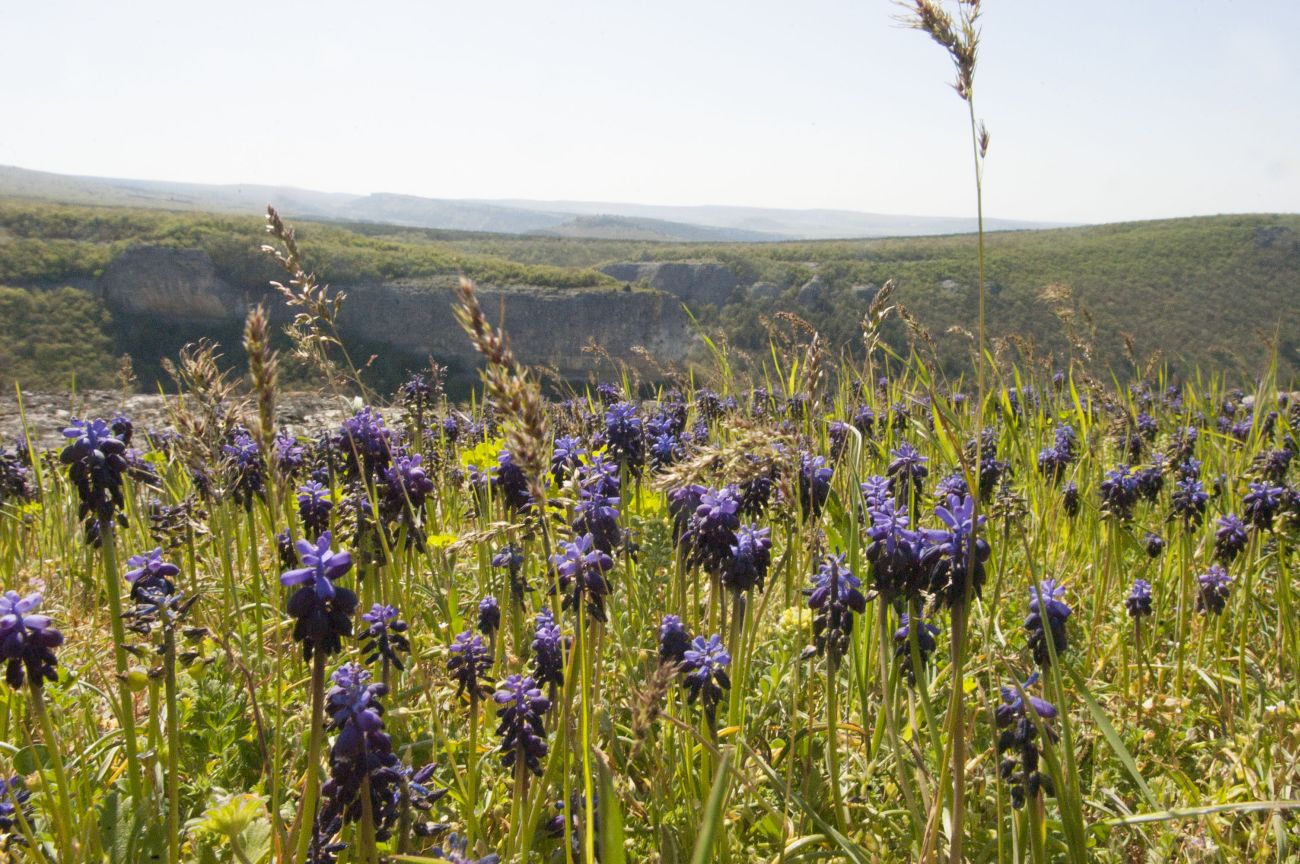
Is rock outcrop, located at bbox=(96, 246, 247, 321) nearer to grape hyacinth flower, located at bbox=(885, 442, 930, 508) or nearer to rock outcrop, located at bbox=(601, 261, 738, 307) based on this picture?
rock outcrop, located at bbox=(601, 261, 738, 307)

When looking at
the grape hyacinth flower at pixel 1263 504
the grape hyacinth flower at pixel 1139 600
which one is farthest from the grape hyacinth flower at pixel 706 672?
the grape hyacinth flower at pixel 1263 504

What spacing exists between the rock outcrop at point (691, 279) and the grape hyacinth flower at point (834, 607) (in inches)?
5073

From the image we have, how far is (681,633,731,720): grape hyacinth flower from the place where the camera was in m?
2.73

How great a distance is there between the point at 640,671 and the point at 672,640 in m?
1.33

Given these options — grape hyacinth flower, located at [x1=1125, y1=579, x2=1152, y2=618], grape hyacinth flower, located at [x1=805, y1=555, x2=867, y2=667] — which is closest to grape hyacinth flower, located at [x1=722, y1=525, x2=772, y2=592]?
grape hyacinth flower, located at [x1=805, y1=555, x2=867, y2=667]

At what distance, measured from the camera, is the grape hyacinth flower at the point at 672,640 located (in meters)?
2.83

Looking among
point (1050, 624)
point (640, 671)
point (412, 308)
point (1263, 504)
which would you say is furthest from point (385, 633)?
point (412, 308)

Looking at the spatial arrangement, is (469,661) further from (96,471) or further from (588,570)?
(96,471)

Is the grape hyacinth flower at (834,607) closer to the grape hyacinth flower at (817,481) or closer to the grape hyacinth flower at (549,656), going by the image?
the grape hyacinth flower at (817,481)

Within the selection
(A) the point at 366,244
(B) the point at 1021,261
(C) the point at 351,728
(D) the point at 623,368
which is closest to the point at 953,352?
(B) the point at 1021,261

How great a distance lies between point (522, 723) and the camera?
2.46m

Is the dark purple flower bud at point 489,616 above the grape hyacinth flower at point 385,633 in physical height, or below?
below

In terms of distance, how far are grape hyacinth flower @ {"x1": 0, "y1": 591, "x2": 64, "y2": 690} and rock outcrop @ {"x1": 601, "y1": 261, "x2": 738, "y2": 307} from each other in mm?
129477

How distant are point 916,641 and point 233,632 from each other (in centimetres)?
350
